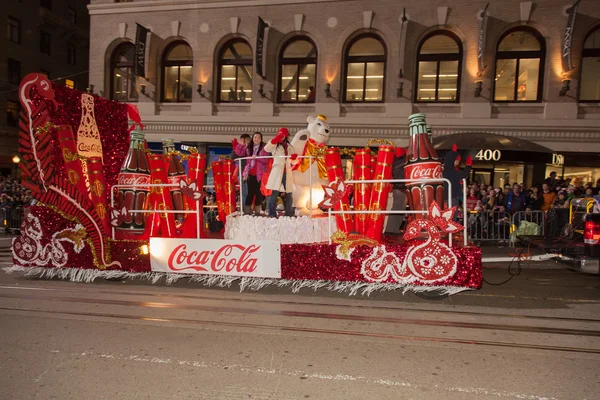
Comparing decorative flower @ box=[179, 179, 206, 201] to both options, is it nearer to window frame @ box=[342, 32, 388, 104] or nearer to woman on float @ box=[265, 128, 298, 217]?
woman on float @ box=[265, 128, 298, 217]

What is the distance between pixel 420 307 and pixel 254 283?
7.11 feet

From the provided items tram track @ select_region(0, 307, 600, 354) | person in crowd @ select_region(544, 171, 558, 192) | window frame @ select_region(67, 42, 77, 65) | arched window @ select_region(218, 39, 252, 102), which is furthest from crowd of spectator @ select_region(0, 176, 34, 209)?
window frame @ select_region(67, 42, 77, 65)

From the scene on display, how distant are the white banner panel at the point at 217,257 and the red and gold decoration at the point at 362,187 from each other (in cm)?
119

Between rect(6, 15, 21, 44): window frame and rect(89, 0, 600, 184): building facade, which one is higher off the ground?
rect(6, 15, 21, 44): window frame

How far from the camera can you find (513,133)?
14.2 meters

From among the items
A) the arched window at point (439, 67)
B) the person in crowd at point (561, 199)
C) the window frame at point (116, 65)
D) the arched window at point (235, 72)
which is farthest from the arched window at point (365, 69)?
the window frame at point (116, 65)

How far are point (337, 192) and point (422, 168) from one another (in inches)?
47.2

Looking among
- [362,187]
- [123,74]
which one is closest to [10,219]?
[123,74]

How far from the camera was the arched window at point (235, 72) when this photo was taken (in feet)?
54.3

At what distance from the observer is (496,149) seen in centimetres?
1075

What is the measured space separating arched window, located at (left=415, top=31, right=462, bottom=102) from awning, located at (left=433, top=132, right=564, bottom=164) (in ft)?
13.2

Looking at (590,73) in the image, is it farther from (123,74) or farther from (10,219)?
(10,219)

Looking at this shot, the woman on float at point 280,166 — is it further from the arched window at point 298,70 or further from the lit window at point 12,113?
the lit window at point 12,113

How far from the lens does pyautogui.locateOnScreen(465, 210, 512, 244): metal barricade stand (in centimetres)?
1058
